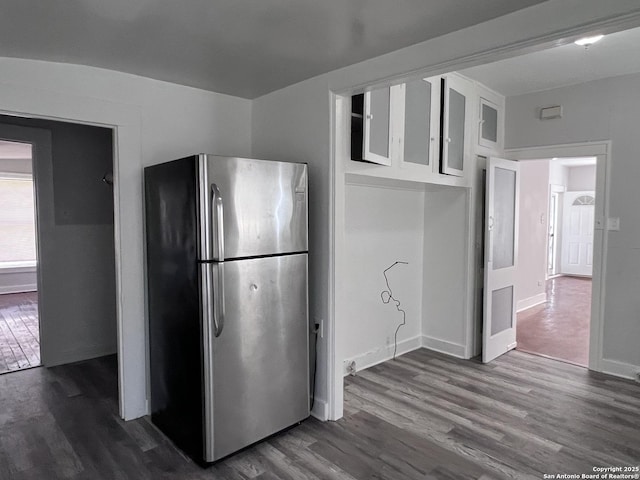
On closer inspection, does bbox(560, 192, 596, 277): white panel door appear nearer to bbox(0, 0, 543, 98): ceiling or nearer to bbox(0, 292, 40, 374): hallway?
bbox(0, 0, 543, 98): ceiling

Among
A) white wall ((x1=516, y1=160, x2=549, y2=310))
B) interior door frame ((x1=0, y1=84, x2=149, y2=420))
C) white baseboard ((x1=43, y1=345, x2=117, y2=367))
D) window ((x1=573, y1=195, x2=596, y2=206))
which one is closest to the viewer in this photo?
interior door frame ((x1=0, y1=84, x2=149, y2=420))

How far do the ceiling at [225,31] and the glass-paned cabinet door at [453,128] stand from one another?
144 cm

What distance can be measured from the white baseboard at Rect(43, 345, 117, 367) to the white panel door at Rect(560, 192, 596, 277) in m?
9.14

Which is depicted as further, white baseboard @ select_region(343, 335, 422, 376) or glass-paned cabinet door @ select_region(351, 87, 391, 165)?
white baseboard @ select_region(343, 335, 422, 376)

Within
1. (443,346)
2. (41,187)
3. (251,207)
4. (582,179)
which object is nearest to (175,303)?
(251,207)

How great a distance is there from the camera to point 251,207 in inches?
91.1

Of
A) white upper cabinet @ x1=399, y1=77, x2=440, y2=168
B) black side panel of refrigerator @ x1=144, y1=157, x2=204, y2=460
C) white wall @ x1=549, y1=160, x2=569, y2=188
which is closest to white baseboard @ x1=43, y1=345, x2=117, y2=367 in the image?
black side panel of refrigerator @ x1=144, y1=157, x2=204, y2=460

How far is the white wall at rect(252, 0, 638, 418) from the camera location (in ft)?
5.48

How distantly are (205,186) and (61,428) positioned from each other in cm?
191

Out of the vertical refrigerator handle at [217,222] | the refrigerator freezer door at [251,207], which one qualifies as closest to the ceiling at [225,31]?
the refrigerator freezer door at [251,207]

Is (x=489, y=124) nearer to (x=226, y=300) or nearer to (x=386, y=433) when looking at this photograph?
(x=386, y=433)

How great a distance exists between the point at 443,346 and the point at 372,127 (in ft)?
8.14

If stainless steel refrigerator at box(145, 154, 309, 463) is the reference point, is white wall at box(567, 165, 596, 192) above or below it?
above

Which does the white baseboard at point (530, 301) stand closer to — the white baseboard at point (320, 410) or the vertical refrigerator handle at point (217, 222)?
the white baseboard at point (320, 410)
